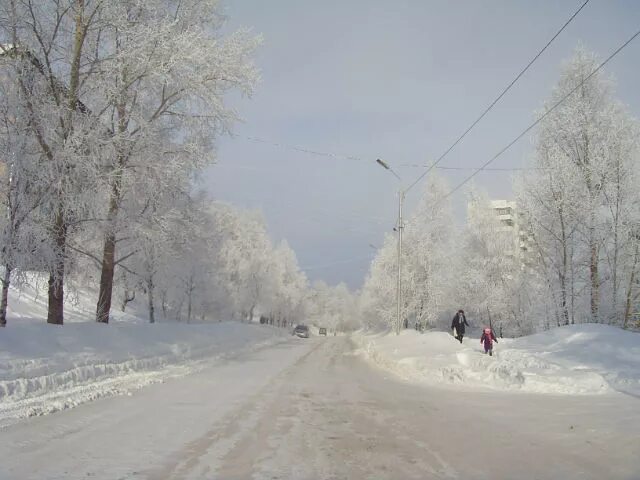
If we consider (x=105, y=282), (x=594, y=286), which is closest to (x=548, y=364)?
(x=594, y=286)

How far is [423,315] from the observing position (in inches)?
1629

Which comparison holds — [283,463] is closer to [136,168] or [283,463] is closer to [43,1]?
[136,168]

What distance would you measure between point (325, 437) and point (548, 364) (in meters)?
8.81

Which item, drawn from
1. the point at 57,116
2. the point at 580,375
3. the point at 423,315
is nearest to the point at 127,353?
the point at 57,116

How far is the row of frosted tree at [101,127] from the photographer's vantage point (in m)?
13.1

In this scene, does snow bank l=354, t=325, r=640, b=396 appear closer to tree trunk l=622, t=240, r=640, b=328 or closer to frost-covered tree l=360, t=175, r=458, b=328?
tree trunk l=622, t=240, r=640, b=328

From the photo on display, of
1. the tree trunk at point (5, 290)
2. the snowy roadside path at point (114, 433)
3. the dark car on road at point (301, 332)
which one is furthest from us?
the dark car on road at point (301, 332)

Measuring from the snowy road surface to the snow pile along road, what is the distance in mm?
→ 814

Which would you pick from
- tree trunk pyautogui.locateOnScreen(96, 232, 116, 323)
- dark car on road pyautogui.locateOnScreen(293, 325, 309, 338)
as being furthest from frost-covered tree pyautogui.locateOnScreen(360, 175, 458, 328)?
tree trunk pyautogui.locateOnScreen(96, 232, 116, 323)

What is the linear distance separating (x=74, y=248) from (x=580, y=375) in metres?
→ 13.7

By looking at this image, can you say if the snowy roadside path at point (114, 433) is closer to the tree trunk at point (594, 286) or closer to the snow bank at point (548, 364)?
the snow bank at point (548, 364)

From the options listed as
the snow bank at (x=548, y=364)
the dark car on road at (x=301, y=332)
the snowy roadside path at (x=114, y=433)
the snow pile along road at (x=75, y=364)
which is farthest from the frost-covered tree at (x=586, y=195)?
the dark car on road at (x=301, y=332)

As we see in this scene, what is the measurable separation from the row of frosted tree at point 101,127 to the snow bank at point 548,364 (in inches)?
360

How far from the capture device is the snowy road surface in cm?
554
